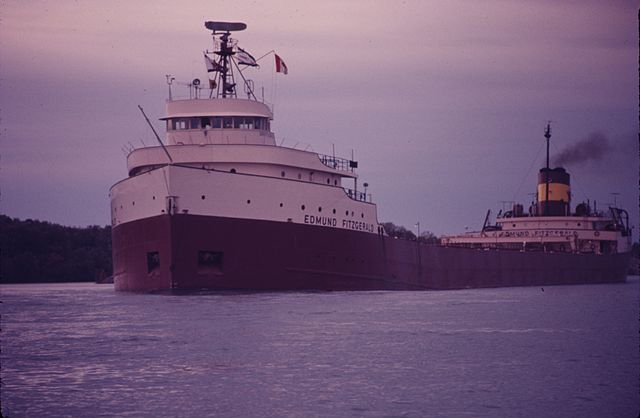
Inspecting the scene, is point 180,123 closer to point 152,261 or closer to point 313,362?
point 152,261

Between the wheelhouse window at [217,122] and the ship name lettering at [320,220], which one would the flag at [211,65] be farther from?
the ship name lettering at [320,220]

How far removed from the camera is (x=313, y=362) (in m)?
16.8

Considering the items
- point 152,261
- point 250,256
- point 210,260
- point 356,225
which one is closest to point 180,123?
point 152,261

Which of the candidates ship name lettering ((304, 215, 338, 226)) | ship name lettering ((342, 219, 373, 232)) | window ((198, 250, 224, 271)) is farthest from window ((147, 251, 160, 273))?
ship name lettering ((342, 219, 373, 232))

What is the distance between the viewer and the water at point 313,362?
13.0 metres

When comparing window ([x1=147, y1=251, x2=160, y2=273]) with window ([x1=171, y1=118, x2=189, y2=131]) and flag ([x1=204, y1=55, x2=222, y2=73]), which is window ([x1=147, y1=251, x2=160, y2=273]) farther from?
flag ([x1=204, y1=55, x2=222, y2=73])

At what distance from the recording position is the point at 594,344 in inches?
787

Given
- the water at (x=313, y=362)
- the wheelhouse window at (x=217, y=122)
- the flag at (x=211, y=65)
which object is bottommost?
the water at (x=313, y=362)

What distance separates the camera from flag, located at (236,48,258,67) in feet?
129

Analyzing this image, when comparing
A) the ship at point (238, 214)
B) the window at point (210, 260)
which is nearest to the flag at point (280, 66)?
the ship at point (238, 214)

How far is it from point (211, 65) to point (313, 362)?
81.6ft

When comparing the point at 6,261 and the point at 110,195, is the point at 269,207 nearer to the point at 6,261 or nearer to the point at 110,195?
the point at 110,195

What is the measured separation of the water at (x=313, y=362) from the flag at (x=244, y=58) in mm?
14179

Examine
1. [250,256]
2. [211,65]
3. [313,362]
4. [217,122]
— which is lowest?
[313,362]
